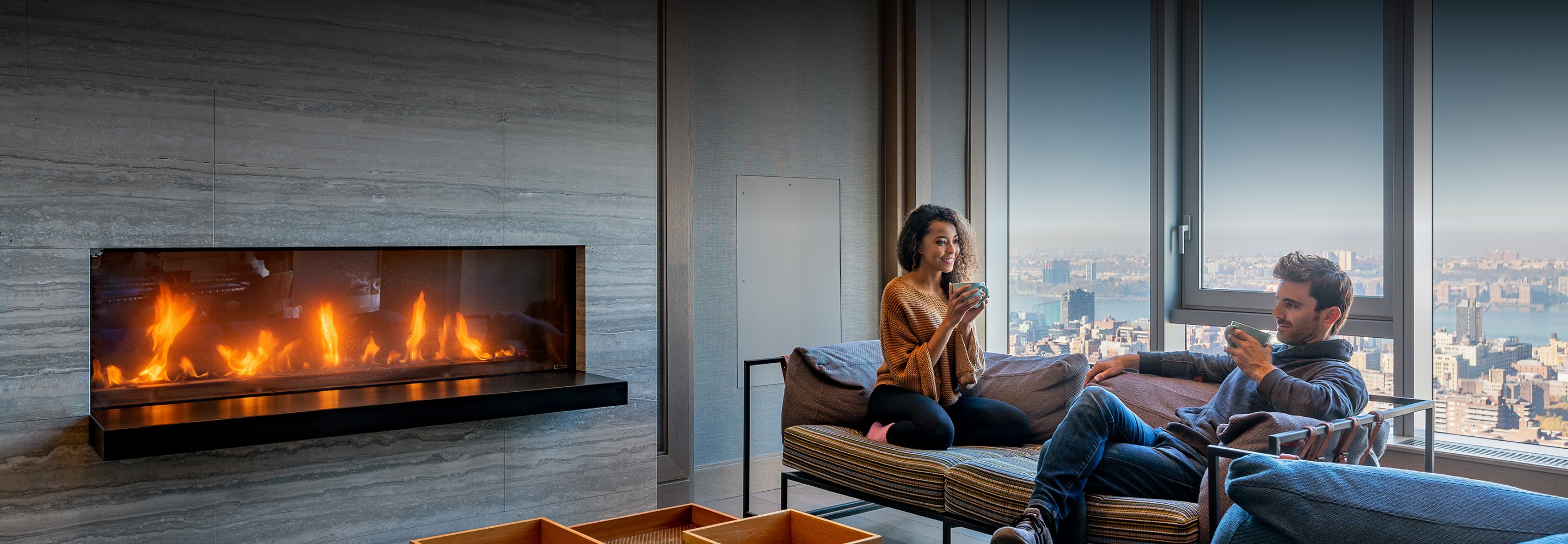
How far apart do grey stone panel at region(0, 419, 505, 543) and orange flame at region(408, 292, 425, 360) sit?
0.30m

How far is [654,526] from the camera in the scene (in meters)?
2.65

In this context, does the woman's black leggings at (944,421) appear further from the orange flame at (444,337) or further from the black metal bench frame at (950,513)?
the orange flame at (444,337)

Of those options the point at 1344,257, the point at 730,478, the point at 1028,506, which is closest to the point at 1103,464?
the point at 1028,506

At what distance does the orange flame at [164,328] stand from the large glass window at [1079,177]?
11.7 feet

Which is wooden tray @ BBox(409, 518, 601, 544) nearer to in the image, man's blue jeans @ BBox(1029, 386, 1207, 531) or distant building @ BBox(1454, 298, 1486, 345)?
man's blue jeans @ BBox(1029, 386, 1207, 531)

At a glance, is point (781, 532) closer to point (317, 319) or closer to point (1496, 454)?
point (317, 319)

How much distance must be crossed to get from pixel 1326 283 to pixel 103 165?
3533mm

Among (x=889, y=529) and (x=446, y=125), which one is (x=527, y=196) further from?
(x=889, y=529)

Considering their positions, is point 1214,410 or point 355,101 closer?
point 1214,410

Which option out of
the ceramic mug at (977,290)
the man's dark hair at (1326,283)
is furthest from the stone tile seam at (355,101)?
the man's dark hair at (1326,283)

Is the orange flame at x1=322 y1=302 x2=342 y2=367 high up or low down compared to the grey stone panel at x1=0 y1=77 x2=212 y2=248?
down

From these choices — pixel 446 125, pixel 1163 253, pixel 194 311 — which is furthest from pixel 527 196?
pixel 1163 253

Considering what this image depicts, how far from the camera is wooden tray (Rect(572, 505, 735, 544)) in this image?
8.36 ft

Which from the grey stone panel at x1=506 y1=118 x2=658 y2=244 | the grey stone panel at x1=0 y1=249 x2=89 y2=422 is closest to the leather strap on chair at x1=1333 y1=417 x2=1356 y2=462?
the grey stone panel at x1=506 y1=118 x2=658 y2=244
